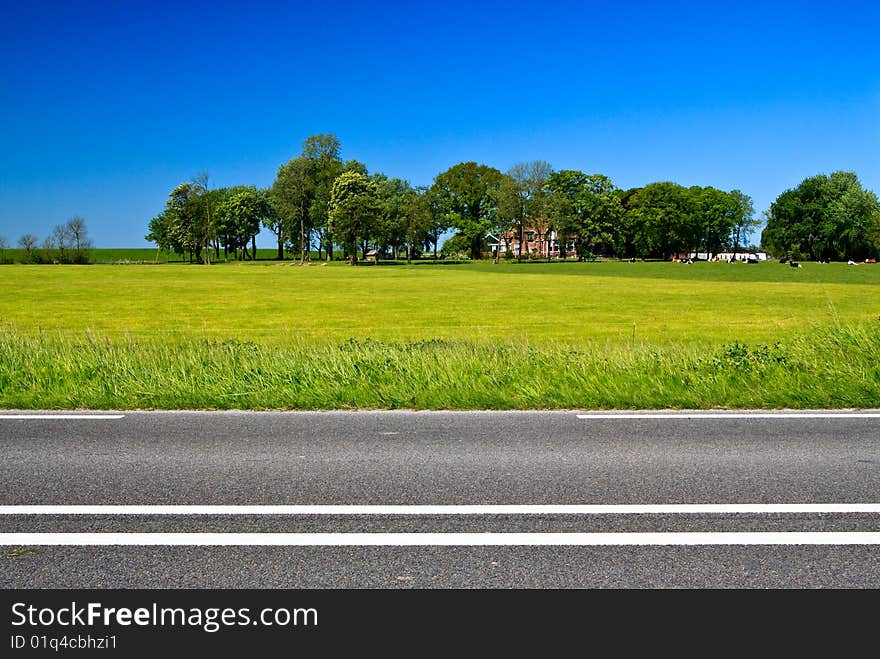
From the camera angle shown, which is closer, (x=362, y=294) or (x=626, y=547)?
(x=626, y=547)

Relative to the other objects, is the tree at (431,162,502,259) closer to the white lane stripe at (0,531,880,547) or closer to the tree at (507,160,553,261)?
the tree at (507,160,553,261)

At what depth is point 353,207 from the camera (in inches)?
3853

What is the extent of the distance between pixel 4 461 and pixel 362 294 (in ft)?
122

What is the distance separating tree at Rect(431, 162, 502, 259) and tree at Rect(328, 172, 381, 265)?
16.2 m

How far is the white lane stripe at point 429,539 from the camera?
14.3ft

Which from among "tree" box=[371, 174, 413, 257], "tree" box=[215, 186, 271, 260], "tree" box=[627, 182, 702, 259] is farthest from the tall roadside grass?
"tree" box=[215, 186, 271, 260]

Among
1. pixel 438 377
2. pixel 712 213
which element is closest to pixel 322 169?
pixel 712 213

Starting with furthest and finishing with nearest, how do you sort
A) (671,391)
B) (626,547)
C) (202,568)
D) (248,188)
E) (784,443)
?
1. (248,188)
2. (671,391)
3. (784,443)
4. (626,547)
5. (202,568)

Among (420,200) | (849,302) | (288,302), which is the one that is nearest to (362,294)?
(288,302)

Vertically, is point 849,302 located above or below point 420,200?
below

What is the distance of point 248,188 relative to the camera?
139250 millimetres

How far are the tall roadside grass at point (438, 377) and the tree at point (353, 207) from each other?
86.6m

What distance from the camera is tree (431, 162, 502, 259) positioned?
374 feet

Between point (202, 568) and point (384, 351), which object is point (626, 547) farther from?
point (384, 351)
